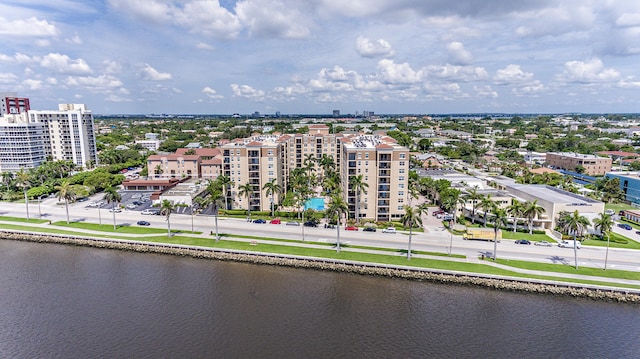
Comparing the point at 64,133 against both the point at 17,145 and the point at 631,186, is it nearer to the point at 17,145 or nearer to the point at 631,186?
the point at 17,145

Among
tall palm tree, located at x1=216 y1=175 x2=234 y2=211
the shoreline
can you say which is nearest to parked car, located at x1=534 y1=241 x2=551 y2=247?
the shoreline

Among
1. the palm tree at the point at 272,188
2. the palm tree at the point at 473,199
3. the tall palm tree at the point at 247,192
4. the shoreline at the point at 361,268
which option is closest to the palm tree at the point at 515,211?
the palm tree at the point at 473,199

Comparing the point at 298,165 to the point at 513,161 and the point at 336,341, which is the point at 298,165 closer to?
the point at 336,341

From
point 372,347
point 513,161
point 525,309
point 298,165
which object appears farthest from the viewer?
point 513,161

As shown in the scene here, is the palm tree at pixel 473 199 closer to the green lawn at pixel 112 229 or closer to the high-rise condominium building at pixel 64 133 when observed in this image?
the green lawn at pixel 112 229

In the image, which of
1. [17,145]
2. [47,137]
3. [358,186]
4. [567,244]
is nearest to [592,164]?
[567,244]

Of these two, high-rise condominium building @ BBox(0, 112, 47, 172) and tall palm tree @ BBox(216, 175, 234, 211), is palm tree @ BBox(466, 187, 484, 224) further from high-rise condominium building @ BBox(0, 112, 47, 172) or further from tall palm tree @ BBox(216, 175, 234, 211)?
high-rise condominium building @ BBox(0, 112, 47, 172)

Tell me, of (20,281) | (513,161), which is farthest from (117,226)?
(513,161)
